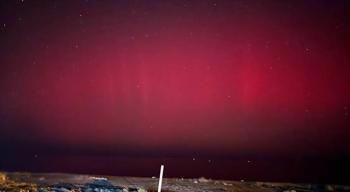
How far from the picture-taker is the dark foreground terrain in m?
12.9

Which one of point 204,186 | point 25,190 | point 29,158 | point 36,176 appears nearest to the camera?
point 25,190

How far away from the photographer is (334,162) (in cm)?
3544

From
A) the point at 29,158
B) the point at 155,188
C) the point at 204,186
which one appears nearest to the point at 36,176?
the point at 155,188

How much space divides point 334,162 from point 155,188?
2793 centimetres

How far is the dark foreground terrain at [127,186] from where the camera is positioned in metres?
12.9

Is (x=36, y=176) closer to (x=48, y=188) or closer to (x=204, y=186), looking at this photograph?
(x=48, y=188)

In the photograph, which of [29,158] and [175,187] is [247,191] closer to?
[175,187]

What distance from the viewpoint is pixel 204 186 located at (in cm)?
1418

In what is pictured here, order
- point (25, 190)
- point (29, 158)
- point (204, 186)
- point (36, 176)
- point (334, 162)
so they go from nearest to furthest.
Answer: point (25, 190)
point (204, 186)
point (36, 176)
point (334, 162)
point (29, 158)

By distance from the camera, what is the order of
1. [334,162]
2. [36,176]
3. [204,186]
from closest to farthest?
[204,186]
[36,176]
[334,162]

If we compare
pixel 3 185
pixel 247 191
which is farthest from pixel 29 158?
pixel 247 191

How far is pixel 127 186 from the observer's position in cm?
1396

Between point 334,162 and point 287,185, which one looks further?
point 334,162

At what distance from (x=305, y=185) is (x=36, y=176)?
12.4m
